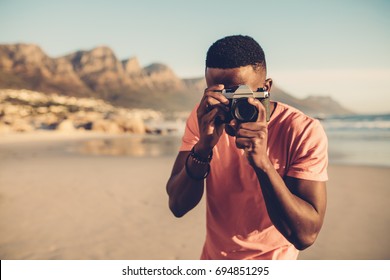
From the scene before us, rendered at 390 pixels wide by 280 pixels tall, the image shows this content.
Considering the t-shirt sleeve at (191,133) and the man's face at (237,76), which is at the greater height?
the man's face at (237,76)

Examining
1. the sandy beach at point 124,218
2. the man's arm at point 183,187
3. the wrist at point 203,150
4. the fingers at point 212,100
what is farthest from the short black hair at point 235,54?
the sandy beach at point 124,218

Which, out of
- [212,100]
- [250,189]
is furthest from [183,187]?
[212,100]

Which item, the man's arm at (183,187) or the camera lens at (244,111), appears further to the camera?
the man's arm at (183,187)

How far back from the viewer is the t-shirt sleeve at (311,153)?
1408 millimetres

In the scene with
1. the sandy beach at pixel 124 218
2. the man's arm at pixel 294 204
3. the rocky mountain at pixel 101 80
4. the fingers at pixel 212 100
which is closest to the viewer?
the man's arm at pixel 294 204

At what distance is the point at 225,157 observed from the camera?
1562mm

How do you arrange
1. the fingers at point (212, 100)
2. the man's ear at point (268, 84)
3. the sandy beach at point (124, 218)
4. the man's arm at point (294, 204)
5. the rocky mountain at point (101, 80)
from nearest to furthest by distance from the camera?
1. the man's arm at point (294, 204)
2. the fingers at point (212, 100)
3. the man's ear at point (268, 84)
4. the sandy beach at point (124, 218)
5. the rocky mountain at point (101, 80)

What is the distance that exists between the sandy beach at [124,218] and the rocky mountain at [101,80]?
152 feet


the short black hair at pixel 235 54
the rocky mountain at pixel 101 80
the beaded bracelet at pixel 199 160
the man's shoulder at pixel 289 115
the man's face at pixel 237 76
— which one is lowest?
the rocky mountain at pixel 101 80

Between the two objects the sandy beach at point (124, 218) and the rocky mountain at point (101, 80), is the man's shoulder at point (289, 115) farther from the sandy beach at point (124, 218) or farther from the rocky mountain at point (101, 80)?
the rocky mountain at point (101, 80)

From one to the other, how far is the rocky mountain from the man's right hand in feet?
169

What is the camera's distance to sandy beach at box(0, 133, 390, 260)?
12.7 ft

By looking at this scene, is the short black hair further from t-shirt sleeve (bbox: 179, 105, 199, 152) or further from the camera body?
t-shirt sleeve (bbox: 179, 105, 199, 152)
